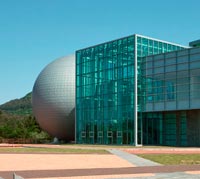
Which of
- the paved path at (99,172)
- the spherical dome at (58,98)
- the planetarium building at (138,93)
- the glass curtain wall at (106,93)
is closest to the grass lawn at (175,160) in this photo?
the paved path at (99,172)

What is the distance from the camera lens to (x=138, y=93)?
184 ft

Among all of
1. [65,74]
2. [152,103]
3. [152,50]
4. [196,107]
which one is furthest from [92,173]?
[65,74]

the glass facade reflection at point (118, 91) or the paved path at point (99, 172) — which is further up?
the glass facade reflection at point (118, 91)

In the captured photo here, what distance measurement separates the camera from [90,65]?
63156 mm

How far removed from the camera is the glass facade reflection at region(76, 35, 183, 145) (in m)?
55.9

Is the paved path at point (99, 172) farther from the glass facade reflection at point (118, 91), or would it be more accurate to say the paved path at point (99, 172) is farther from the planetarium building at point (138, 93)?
the glass facade reflection at point (118, 91)

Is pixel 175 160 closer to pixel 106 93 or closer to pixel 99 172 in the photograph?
pixel 99 172

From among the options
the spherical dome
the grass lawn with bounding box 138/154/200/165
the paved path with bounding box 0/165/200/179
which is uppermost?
the spherical dome

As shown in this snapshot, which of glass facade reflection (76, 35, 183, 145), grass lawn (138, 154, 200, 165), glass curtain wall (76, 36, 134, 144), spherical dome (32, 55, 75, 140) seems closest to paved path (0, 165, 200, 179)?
grass lawn (138, 154, 200, 165)

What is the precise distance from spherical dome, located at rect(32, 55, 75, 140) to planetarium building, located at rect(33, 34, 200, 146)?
18.3 ft

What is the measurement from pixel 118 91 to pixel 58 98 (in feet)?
52.4

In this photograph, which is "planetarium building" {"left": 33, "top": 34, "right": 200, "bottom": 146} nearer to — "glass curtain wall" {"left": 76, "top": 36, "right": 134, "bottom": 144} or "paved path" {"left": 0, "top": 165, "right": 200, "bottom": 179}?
"glass curtain wall" {"left": 76, "top": 36, "right": 134, "bottom": 144}

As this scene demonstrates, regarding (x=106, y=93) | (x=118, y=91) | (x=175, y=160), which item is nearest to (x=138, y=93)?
(x=118, y=91)

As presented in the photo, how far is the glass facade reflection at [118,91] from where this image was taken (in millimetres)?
55875
